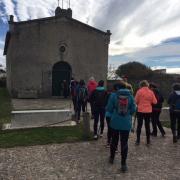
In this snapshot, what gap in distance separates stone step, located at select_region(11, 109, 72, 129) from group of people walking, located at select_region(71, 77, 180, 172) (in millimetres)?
1242

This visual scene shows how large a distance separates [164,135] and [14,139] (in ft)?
15.7

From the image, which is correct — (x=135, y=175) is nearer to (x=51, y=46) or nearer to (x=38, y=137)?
(x=38, y=137)

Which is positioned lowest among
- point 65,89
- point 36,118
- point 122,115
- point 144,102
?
point 36,118

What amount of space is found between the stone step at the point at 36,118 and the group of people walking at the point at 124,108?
1242 millimetres

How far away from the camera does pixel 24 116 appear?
11.7 m

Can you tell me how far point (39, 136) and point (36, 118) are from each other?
182 cm

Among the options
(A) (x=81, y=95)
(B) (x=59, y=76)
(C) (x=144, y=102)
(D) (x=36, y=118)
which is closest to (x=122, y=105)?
(C) (x=144, y=102)

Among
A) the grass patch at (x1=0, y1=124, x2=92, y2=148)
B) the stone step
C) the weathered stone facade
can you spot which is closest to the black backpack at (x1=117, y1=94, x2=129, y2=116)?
the grass patch at (x1=0, y1=124, x2=92, y2=148)

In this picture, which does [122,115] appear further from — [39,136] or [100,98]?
[39,136]

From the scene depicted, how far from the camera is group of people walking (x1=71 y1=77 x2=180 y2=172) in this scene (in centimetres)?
709

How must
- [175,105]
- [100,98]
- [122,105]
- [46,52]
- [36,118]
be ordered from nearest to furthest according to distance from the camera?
[122,105]
[100,98]
[175,105]
[36,118]
[46,52]

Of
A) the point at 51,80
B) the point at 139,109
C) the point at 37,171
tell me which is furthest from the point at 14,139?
the point at 51,80

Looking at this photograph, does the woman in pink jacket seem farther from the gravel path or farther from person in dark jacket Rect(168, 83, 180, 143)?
person in dark jacket Rect(168, 83, 180, 143)

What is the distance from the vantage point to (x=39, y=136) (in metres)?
10.1
